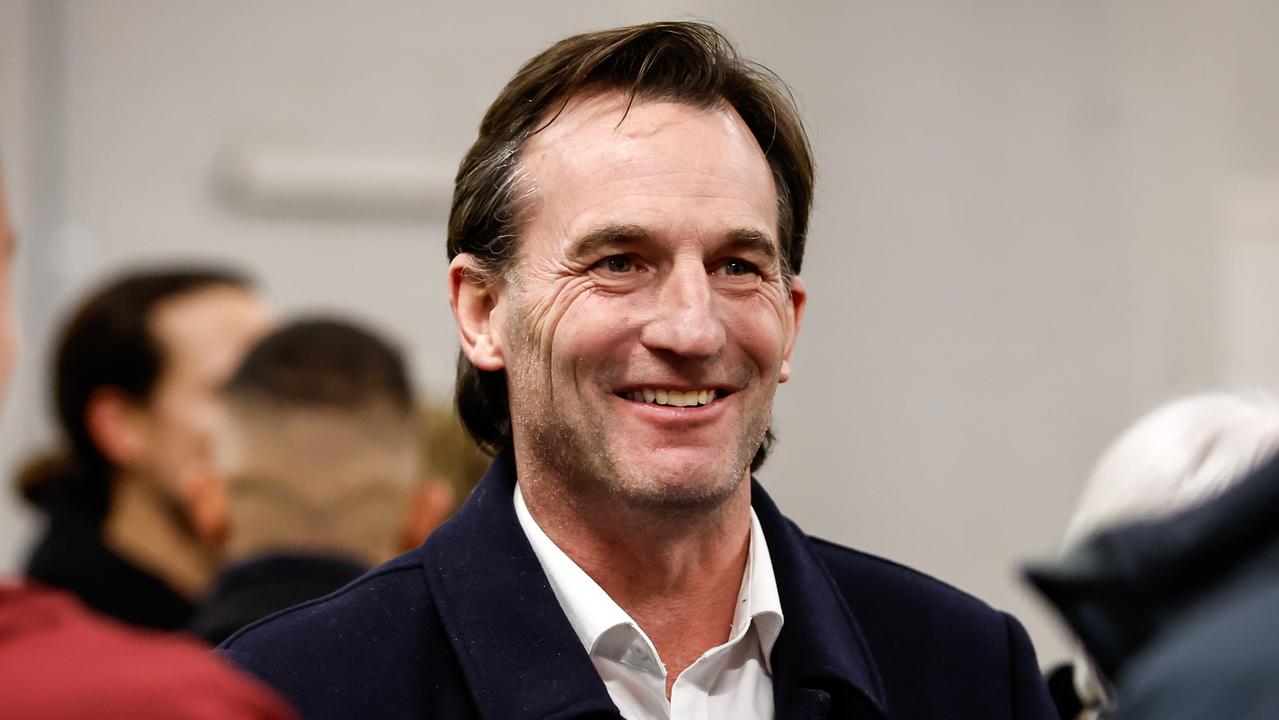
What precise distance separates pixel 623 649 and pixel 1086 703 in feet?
2.29

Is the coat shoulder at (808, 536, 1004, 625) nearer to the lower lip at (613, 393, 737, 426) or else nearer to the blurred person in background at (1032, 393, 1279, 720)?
the blurred person in background at (1032, 393, 1279, 720)

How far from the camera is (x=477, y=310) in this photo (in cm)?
225

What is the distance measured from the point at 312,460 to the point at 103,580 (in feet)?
3.33

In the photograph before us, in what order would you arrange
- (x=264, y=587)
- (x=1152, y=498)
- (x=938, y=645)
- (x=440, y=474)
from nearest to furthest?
(x=1152, y=498)
(x=938, y=645)
(x=264, y=587)
(x=440, y=474)

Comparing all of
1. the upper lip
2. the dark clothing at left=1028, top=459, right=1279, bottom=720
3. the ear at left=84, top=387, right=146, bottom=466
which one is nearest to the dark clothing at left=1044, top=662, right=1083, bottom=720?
the upper lip

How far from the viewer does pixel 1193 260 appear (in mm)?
5547

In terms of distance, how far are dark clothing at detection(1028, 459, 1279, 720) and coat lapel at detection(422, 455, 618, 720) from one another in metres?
0.70

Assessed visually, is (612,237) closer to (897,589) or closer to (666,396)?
(666,396)

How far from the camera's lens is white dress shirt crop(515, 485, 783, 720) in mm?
1952

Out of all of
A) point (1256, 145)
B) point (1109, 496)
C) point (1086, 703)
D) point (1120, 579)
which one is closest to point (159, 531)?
point (1086, 703)

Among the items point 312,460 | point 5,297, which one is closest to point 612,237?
point 5,297

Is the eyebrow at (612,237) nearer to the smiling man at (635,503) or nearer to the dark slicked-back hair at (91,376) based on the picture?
the smiling man at (635,503)

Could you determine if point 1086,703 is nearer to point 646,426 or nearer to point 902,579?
point 902,579

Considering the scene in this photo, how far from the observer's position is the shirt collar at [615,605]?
6.43 feet
